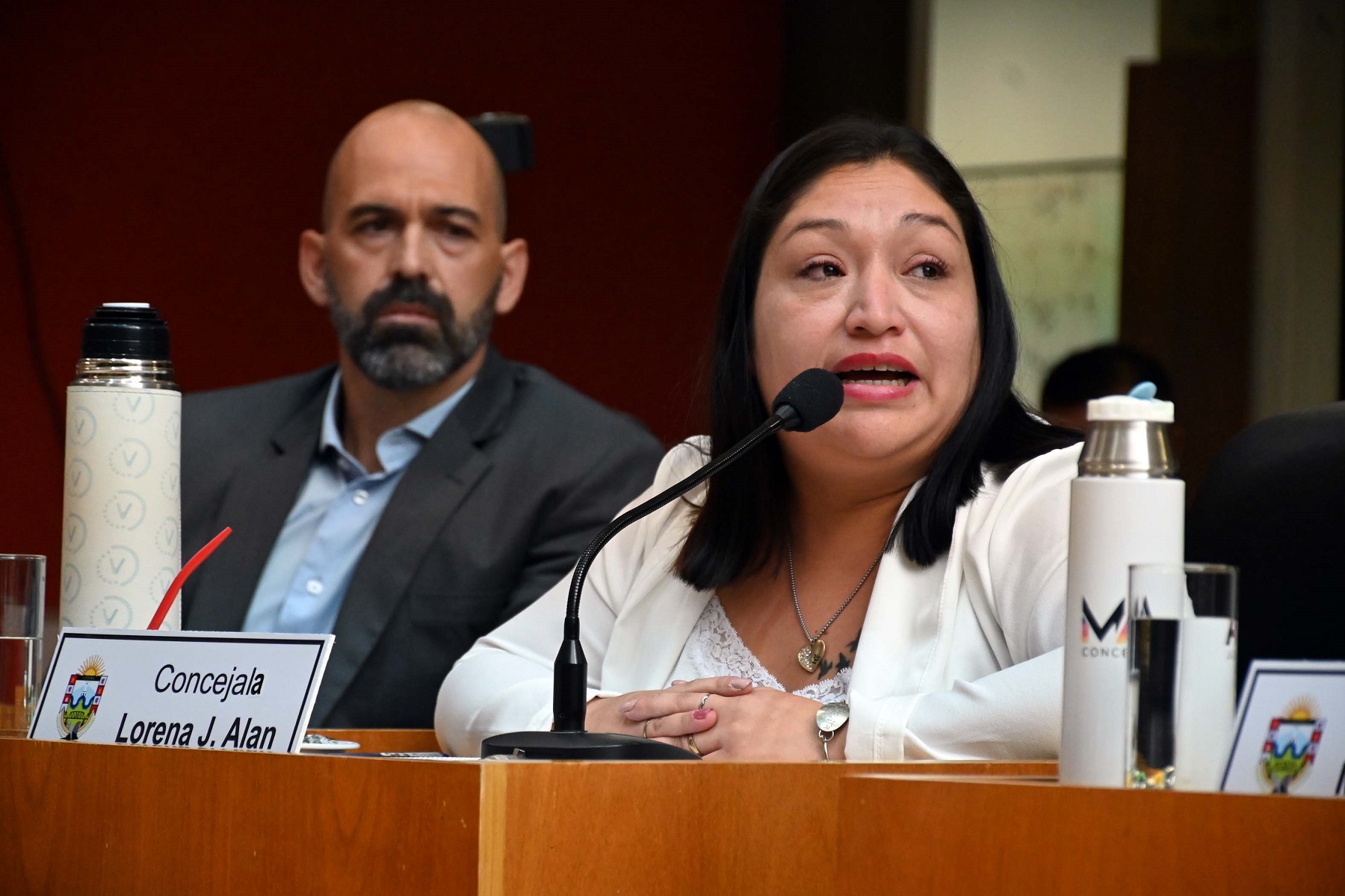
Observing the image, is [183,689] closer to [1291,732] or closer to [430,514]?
[1291,732]

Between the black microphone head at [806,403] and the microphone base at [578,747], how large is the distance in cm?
34

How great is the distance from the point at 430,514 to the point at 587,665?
118cm

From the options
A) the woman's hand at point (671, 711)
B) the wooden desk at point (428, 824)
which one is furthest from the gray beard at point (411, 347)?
the wooden desk at point (428, 824)

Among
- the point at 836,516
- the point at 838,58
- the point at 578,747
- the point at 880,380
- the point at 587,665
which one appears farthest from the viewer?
the point at 838,58

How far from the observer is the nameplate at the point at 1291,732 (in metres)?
0.79

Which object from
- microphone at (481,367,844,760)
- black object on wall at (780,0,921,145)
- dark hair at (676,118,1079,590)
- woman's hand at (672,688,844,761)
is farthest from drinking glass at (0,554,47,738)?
black object on wall at (780,0,921,145)

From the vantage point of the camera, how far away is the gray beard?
8.26ft

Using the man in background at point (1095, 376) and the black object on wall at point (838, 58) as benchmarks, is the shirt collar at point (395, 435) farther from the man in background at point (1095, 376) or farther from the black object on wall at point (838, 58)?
the black object on wall at point (838, 58)

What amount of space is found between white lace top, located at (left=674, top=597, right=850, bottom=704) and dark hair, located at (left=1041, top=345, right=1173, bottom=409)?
6.42 ft

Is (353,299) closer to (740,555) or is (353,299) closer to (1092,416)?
(740,555)

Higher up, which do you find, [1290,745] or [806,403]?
[806,403]

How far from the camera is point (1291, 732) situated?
2.65ft

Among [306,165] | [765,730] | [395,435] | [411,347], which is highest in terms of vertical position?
[306,165]

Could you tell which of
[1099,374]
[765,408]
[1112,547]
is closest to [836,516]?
[765,408]
